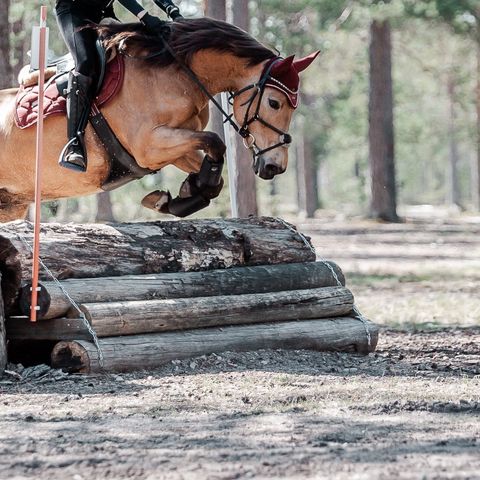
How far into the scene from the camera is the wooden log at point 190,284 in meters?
7.42

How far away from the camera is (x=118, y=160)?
8711 mm

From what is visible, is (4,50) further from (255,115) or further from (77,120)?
(255,115)

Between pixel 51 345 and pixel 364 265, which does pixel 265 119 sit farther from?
pixel 364 265

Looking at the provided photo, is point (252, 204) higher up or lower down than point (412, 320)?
higher up

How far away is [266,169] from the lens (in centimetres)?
812

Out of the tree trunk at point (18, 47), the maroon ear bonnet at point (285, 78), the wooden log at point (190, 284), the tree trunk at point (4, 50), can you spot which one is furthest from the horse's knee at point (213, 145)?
the tree trunk at point (18, 47)

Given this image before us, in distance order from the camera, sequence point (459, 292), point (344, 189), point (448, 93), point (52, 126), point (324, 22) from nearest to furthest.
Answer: point (52, 126)
point (459, 292)
point (324, 22)
point (448, 93)
point (344, 189)

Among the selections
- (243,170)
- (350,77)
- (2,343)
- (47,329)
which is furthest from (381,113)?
(2,343)

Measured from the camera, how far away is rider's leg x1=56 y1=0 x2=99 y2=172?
8.35m

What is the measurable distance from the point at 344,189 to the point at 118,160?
55.8m

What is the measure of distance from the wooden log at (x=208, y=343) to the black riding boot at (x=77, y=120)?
1737mm

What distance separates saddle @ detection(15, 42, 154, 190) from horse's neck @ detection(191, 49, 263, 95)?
2.15 feet

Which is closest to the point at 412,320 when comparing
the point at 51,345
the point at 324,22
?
the point at 51,345

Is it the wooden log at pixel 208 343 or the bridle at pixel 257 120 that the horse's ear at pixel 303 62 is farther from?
the wooden log at pixel 208 343
